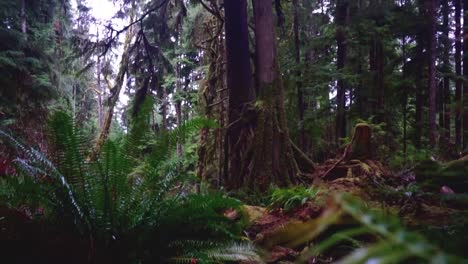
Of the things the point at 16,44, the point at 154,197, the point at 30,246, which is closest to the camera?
the point at 30,246

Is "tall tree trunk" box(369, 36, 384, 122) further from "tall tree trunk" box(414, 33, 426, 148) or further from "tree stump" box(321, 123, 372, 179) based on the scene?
"tree stump" box(321, 123, 372, 179)

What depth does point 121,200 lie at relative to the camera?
8.53 ft

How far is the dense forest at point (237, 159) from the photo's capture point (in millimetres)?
2305

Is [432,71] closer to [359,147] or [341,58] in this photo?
[341,58]

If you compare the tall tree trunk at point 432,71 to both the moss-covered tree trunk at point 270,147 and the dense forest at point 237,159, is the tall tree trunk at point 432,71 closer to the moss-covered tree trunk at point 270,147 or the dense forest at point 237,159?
the dense forest at point 237,159

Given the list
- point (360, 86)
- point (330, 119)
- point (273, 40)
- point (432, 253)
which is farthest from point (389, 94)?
point (432, 253)

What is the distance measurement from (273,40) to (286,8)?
6.92 meters

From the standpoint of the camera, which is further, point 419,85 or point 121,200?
point 419,85

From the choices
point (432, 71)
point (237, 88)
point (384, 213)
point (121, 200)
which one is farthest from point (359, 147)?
point (432, 71)

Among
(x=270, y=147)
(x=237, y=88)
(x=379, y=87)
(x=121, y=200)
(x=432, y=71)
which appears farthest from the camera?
(x=379, y=87)

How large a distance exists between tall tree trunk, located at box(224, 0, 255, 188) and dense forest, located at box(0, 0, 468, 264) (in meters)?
0.02

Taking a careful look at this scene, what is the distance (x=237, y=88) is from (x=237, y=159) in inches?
50.0

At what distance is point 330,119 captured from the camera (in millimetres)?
16422

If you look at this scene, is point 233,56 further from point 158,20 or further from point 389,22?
point 389,22
